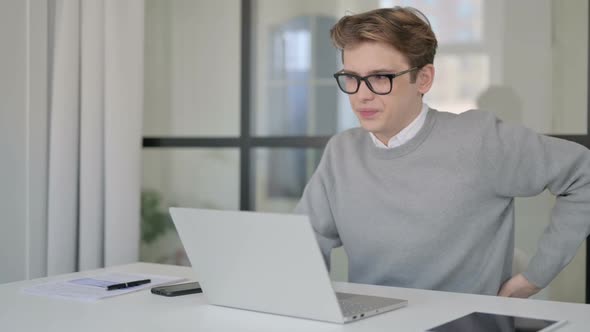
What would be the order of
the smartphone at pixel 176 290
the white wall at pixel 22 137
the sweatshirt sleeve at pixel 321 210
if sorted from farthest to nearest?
the white wall at pixel 22 137, the sweatshirt sleeve at pixel 321 210, the smartphone at pixel 176 290

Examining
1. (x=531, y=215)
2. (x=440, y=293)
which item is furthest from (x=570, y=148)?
(x=531, y=215)

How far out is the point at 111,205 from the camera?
3.21 m

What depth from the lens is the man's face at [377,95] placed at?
2.04 meters

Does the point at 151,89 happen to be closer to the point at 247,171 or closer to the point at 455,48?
the point at 247,171

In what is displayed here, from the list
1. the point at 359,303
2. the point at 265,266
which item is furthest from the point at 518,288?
the point at 265,266

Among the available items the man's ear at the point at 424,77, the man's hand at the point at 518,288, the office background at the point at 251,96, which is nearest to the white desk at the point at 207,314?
the man's hand at the point at 518,288

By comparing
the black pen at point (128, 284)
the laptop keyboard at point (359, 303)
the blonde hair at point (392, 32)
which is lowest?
the black pen at point (128, 284)

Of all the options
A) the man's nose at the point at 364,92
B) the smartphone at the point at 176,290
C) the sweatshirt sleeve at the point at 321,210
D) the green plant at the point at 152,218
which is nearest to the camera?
the smartphone at the point at 176,290

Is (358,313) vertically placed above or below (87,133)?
below

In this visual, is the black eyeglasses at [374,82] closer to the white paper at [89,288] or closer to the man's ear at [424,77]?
the man's ear at [424,77]

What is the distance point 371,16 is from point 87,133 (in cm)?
159

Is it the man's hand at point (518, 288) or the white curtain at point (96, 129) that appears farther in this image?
the white curtain at point (96, 129)

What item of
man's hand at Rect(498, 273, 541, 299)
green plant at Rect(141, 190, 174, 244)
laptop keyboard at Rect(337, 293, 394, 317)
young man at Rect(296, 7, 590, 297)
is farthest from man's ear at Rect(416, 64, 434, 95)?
green plant at Rect(141, 190, 174, 244)

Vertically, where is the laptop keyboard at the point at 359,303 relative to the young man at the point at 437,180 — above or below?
below
